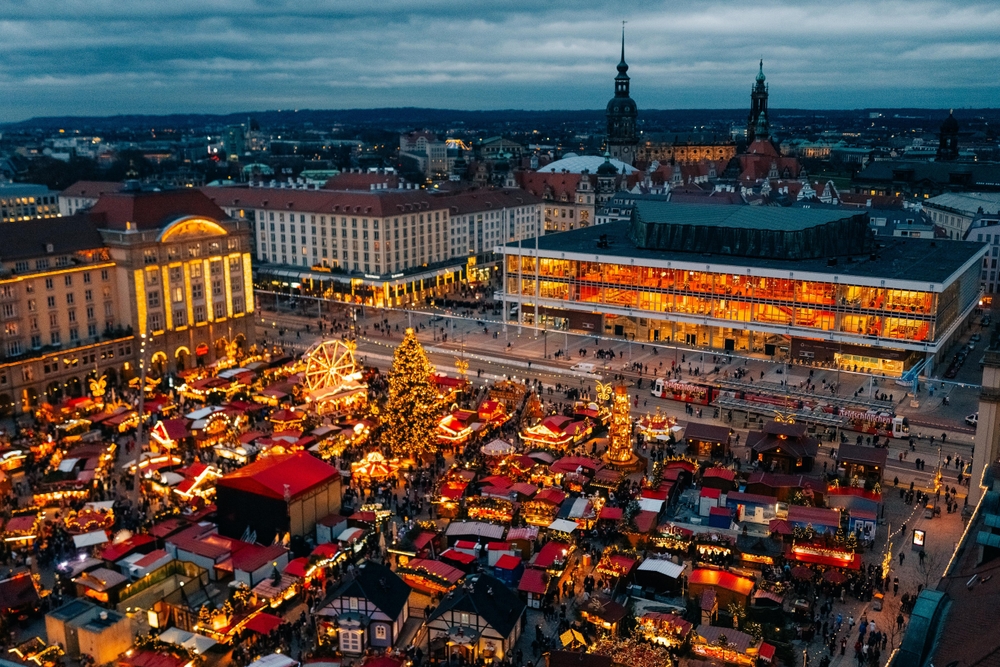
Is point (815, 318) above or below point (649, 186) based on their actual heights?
below

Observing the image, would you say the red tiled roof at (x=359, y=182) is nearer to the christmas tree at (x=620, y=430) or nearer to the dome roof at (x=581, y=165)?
the dome roof at (x=581, y=165)

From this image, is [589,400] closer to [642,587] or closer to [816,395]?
[816,395]

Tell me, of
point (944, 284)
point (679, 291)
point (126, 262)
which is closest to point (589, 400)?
point (679, 291)

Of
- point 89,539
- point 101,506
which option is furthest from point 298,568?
point 101,506

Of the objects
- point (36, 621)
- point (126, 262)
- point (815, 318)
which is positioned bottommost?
point (36, 621)

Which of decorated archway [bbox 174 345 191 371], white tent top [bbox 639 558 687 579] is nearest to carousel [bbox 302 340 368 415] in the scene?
decorated archway [bbox 174 345 191 371]

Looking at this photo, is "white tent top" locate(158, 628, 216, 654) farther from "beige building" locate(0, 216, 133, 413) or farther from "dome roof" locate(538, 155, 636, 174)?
"dome roof" locate(538, 155, 636, 174)
